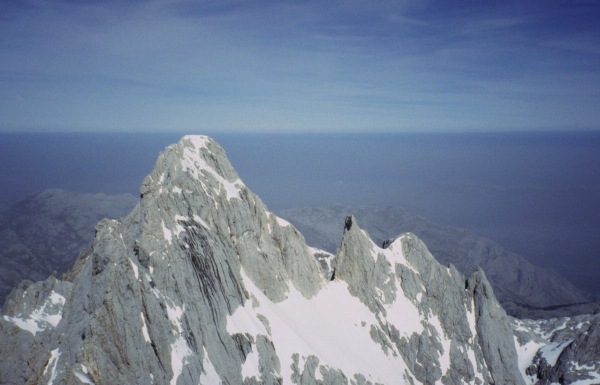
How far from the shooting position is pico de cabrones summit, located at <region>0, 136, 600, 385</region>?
60.8 m

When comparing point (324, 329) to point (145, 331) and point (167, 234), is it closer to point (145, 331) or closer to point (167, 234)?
point (167, 234)

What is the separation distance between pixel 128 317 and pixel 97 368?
27.1ft

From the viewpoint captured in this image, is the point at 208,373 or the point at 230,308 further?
the point at 230,308

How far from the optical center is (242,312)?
8144 centimetres

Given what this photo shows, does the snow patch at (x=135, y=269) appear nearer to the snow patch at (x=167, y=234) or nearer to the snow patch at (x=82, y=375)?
the snow patch at (x=167, y=234)

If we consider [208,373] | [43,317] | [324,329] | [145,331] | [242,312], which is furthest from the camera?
[324,329]

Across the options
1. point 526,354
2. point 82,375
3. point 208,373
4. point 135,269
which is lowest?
point 526,354

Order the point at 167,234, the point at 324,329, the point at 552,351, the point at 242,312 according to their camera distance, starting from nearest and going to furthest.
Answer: the point at 167,234 < the point at 242,312 < the point at 324,329 < the point at 552,351

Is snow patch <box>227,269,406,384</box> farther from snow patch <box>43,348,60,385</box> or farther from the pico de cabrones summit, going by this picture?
snow patch <box>43,348,60,385</box>

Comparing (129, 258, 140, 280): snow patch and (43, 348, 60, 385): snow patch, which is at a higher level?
(129, 258, 140, 280): snow patch

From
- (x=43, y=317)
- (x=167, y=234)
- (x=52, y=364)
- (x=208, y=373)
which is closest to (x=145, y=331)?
(x=52, y=364)

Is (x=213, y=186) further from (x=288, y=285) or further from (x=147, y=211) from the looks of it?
(x=288, y=285)

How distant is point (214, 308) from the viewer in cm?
7625

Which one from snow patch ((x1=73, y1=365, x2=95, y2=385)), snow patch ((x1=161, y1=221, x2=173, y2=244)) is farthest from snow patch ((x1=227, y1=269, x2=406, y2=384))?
snow patch ((x1=73, y1=365, x2=95, y2=385))
